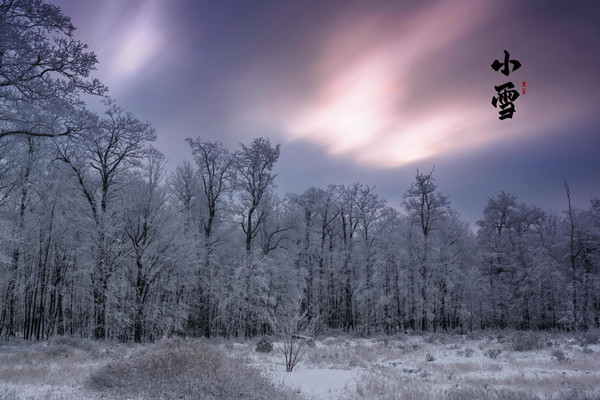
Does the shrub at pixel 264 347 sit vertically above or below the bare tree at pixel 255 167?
below

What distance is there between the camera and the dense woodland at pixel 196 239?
12.0m

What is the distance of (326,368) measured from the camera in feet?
40.2

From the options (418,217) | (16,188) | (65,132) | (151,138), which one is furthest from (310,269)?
(65,132)

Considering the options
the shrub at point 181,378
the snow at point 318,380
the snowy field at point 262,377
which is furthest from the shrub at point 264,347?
the shrub at point 181,378

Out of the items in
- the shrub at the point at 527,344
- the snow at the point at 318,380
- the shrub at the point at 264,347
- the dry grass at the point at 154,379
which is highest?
the dry grass at the point at 154,379

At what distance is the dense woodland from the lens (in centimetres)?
1203

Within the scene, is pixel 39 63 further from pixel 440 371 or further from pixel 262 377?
pixel 440 371

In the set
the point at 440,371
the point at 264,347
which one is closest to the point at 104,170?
the point at 264,347

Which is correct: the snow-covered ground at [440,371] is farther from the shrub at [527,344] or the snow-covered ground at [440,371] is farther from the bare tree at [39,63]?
the bare tree at [39,63]

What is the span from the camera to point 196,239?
24672 millimetres

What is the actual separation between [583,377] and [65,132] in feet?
52.3

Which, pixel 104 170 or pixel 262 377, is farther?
pixel 104 170

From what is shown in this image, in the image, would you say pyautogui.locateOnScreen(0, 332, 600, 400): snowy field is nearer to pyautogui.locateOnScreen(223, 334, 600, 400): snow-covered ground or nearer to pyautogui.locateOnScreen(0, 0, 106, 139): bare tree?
pyautogui.locateOnScreen(223, 334, 600, 400): snow-covered ground

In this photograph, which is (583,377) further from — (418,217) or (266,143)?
(418,217)
